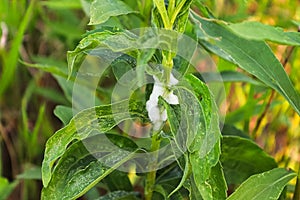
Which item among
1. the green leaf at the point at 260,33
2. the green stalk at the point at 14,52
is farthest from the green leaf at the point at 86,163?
the green stalk at the point at 14,52

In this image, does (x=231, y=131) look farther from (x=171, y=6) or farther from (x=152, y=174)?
(x=171, y=6)

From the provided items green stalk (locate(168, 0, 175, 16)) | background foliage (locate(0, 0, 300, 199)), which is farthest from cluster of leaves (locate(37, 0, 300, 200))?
background foliage (locate(0, 0, 300, 199))

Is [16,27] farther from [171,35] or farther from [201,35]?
[171,35]

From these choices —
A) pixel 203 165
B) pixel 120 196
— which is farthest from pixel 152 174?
pixel 203 165

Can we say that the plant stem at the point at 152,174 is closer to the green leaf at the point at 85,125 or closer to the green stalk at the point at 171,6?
the green leaf at the point at 85,125

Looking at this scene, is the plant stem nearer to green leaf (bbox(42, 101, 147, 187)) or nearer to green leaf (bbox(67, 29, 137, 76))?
green leaf (bbox(42, 101, 147, 187))

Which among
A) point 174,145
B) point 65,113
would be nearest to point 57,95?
point 65,113
